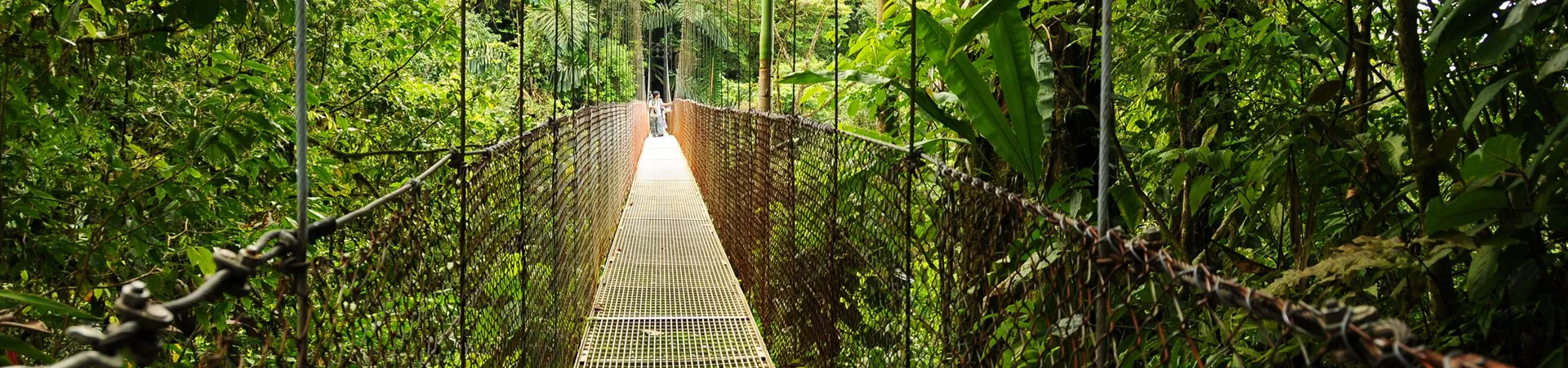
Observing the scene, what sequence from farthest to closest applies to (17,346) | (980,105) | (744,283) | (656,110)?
(656,110) → (744,283) → (980,105) → (17,346)

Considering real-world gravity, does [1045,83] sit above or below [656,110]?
above

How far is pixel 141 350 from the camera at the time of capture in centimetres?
66

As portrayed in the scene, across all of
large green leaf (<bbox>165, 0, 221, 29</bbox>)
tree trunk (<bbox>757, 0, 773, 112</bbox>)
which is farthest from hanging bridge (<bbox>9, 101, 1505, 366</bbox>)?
tree trunk (<bbox>757, 0, 773, 112</bbox>)

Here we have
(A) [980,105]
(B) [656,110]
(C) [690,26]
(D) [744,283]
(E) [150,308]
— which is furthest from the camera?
(C) [690,26]

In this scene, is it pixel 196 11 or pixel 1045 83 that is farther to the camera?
pixel 1045 83

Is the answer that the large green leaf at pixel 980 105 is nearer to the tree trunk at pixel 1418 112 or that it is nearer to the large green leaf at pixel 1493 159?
the tree trunk at pixel 1418 112

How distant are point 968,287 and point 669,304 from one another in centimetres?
253

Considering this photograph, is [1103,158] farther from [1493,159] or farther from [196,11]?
[196,11]

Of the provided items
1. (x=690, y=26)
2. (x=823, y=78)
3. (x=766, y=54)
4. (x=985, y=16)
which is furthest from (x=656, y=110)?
(x=985, y=16)

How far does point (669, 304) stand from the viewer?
13.3ft

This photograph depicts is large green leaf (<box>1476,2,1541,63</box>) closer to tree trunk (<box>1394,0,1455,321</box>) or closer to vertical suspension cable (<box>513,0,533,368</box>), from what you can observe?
tree trunk (<box>1394,0,1455,321</box>)

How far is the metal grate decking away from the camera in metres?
3.36

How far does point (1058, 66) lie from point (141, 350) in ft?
6.09

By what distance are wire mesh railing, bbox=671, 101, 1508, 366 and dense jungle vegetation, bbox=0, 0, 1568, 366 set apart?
13 centimetres
